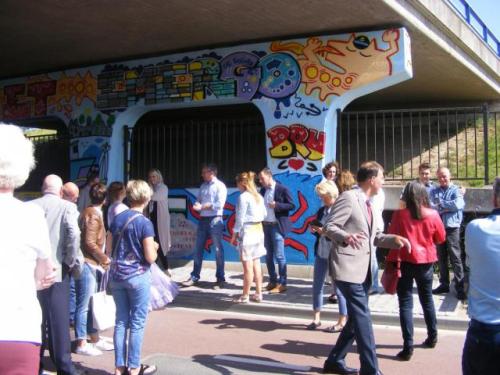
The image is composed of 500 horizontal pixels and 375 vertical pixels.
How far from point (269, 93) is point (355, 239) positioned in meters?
6.41

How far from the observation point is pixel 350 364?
5660 millimetres

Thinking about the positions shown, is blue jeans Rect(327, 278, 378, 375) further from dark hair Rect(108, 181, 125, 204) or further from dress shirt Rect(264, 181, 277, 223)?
dress shirt Rect(264, 181, 277, 223)

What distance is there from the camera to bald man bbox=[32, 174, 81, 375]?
15.9 ft

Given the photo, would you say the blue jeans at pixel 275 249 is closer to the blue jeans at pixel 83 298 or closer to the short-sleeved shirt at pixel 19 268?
the blue jeans at pixel 83 298

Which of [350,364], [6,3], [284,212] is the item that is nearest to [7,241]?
[350,364]

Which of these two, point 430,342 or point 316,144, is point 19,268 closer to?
point 430,342

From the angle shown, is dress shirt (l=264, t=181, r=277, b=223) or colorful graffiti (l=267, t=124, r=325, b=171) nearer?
dress shirt (l=264, t=181, r=277, b=223)

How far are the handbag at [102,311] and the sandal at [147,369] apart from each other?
2.35 ft

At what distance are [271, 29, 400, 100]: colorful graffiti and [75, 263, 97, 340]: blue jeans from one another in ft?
19.4

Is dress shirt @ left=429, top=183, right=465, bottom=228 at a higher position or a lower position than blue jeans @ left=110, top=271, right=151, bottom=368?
→ higher

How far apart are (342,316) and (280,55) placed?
5671 mm

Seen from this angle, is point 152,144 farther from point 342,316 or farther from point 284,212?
point 342,316

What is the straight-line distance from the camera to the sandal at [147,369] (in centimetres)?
520

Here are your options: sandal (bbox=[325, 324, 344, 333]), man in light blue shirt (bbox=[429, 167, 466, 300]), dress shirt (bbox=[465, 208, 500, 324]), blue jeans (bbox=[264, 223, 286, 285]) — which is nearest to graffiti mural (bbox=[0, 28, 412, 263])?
blue jeans (bbox=[264, 223, 286, 285])
